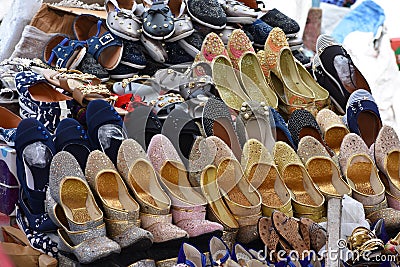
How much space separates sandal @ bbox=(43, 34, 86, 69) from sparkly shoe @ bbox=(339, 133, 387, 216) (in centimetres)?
80

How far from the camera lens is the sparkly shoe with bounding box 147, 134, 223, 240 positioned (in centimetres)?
152

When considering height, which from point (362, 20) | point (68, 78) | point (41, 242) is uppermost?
point (68, 78)

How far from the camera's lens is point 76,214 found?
4.86 feet

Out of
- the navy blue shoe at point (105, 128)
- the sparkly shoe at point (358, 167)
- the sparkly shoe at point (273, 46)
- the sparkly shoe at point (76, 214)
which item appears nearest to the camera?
the sparkly shoe at point (76, 214)

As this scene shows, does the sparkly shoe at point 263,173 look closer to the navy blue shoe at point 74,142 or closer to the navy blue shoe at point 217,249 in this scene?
the navy blue shoe at point 217,249

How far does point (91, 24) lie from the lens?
2.27 m

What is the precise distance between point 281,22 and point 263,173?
2.49 ft

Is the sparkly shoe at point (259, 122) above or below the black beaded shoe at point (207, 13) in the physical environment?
below

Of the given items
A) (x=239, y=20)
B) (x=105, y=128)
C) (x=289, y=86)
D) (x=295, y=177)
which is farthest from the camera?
(x=239, y=20)

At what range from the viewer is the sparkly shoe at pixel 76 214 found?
1.38 metres

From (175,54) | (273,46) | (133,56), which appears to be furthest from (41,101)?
(273,46)

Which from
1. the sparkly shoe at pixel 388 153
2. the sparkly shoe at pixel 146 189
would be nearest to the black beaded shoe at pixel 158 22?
the sparkly shoe at pixel 146 189

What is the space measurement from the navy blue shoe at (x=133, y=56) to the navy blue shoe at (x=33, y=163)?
507mm

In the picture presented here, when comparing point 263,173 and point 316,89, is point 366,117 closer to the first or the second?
point 316,89
